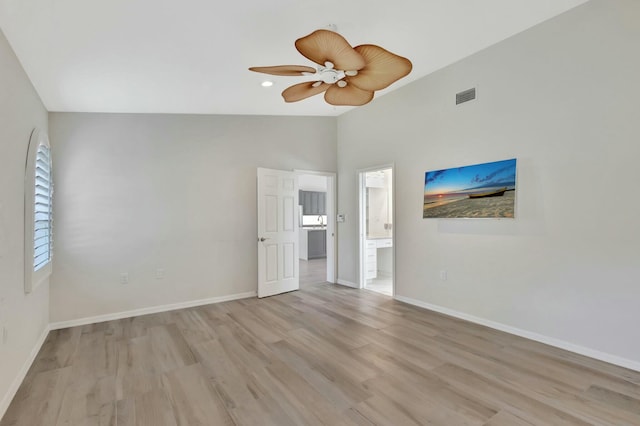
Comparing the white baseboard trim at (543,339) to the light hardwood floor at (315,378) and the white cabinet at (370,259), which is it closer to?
the light hardwood floor at (315,378)

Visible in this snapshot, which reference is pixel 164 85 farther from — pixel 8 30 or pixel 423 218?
pixel 423 218

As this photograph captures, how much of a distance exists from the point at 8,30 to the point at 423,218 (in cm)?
437

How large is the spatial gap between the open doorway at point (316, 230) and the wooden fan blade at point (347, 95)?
239 centimetres

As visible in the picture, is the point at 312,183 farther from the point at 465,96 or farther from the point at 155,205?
the point at 465,96

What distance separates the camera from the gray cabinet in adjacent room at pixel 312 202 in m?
10.8

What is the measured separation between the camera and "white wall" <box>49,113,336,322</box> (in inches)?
153

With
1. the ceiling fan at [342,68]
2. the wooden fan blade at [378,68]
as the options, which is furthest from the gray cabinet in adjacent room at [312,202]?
the wooden fan blade at [378,68]

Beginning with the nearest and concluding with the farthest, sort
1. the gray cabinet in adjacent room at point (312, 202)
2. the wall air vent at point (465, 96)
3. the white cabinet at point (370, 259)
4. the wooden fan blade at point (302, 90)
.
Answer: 1. the wooden fan blade at point (302, 90)
2. the wall air vent at point (465, 96)
3. the white cabinet at point (370, 259)
4. the gray cabinet in adjacent room at point (312, 202)

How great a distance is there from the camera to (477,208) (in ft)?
11.9

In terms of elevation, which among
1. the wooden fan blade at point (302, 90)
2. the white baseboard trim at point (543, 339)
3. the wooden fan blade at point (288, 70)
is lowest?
the white baseboard trim at point (543, 339)

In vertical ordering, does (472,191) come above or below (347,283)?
above

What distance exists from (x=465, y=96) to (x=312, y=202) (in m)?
7.59

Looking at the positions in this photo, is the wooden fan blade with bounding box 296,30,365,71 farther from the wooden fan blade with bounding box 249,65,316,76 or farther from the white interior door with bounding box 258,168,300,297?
the white interior door with bounding box 258,168,300,297

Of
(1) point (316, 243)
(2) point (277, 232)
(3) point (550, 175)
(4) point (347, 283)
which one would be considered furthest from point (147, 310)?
(1) point (316, 243)
